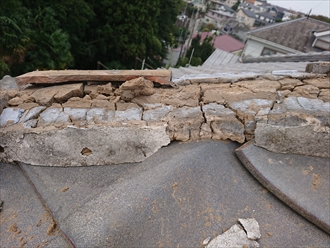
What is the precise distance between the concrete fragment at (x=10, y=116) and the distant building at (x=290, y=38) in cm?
1082

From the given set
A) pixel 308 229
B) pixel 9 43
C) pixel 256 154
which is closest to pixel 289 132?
pixel 256 154

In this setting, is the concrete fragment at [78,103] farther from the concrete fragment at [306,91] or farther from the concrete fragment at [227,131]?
the concrete fragment at [306,91]

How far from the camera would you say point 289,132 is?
1.85 metres

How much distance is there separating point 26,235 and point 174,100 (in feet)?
4.86

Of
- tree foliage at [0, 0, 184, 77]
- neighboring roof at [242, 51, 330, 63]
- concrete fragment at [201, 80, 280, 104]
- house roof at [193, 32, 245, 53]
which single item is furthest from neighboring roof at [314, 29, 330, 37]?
concrete fragment at [201, 80, 280, 104]

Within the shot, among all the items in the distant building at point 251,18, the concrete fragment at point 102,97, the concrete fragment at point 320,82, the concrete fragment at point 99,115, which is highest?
the distant building at point 251,18

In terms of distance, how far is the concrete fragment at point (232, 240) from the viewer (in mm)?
1326

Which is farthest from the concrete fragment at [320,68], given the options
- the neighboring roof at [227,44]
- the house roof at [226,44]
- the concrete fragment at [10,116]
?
the neighboring roof at [227,44]

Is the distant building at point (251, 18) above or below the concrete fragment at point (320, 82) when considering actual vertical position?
above

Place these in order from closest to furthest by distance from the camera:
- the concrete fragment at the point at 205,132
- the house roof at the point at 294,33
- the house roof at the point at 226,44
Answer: the concrete fragment at the point at 205,132 < the house roof at the point at 294,33 < the house roof at the point at 226,44

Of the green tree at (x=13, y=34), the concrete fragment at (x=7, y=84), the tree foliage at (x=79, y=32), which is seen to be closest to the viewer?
the concrete fragment at (x=7, y=84)

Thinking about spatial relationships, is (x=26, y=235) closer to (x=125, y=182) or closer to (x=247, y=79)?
(x=125, y=182)

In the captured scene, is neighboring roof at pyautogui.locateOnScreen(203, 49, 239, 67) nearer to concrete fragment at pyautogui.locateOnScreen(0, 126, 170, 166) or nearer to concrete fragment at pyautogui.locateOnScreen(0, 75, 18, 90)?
concrete fragment at pyautogui.locateOnScreen(0, 75, 18, 90)

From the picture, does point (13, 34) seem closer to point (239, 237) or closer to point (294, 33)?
point (239, 237)
